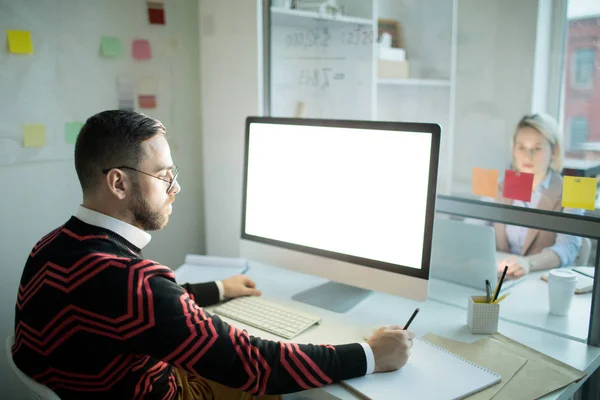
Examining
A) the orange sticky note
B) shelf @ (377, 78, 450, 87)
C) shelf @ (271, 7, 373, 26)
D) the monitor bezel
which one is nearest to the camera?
the monitor bezel

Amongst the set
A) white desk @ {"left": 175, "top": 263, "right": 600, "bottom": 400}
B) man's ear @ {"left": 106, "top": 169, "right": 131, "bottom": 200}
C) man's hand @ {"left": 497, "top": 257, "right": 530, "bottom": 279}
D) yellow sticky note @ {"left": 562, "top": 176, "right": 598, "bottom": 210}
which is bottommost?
white desk @ {"left": 175, "top": 263, "right": 600, "bottom": 400}

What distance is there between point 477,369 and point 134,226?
84 centimetres

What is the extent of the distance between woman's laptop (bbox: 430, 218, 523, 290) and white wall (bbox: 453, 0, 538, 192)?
0.52 m

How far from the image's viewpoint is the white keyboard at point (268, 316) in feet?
4.47

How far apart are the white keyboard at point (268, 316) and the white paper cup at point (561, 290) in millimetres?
656

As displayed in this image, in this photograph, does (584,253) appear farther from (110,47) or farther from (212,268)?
(110,47)

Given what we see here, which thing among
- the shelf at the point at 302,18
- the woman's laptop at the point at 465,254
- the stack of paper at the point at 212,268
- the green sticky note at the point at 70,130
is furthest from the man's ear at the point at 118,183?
the shelf at the point at 302,18

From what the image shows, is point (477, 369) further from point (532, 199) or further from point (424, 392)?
point (532, 199)

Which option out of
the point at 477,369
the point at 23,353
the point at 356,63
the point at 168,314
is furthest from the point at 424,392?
the point at 356,63

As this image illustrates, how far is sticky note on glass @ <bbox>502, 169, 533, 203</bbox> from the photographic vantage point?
1559mm

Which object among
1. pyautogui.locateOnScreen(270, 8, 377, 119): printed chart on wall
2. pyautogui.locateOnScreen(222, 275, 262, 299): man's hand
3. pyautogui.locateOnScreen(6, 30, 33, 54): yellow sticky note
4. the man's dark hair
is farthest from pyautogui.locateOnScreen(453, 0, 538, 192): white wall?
pyautogui.locateOnScreen(6, 30, 33, 54): yellow sticky note

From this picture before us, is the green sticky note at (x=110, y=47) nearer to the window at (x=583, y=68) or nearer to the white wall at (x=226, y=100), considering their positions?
the white wall at (x=226, y=100)

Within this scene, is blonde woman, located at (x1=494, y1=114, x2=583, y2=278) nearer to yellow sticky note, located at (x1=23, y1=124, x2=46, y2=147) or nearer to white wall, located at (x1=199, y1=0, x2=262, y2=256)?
white wall, located at (x1=199, y1=0, x2=262, y2=256)

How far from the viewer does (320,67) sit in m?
2.30
